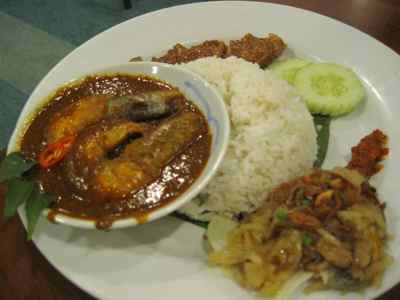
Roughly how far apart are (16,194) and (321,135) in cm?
165

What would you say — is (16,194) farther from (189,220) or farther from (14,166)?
(189,220)

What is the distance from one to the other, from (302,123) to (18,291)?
165 centimetres

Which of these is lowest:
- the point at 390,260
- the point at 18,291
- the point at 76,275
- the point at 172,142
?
the point at 18,291

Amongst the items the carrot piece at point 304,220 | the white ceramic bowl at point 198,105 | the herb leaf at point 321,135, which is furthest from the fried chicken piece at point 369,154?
the white ceramic bowl at point 198,105

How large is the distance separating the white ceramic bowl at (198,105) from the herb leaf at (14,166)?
103mm

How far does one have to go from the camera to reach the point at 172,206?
1831 millimetres

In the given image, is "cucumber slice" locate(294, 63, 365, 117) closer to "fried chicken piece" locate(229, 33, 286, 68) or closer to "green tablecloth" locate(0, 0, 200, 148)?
"fried chicken piece" locate(229, 33, 286, 68)

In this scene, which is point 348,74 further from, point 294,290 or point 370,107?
point 294,290

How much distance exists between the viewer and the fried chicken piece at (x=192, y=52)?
290 centimetres

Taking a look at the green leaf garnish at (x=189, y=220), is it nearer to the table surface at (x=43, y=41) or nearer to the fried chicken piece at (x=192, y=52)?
the table surface at (x=43, y=41)

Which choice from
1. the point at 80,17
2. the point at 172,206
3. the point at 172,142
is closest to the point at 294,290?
the point at 172,206

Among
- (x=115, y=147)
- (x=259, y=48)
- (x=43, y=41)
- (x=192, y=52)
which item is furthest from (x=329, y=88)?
(x=43, y=41)

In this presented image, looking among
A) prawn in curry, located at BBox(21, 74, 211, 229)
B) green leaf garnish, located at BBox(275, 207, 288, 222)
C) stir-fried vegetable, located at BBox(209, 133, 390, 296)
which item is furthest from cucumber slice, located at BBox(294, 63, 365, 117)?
green leaf garnish, located at BBox(275, 207, 288, 222)

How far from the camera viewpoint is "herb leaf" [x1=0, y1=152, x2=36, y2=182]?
6.20ft
